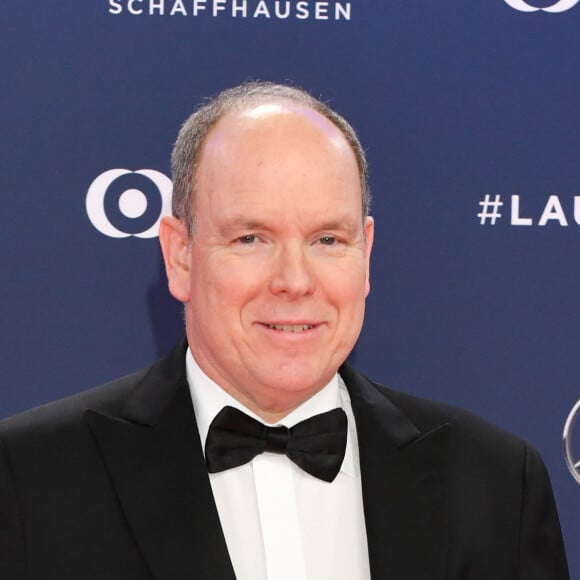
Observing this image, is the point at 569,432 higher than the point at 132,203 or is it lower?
lower

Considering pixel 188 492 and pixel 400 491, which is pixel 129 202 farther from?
pixel 400 491

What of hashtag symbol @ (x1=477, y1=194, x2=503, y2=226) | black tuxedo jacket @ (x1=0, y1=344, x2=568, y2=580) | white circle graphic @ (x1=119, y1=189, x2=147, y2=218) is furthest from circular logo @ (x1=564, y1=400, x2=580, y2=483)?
white circle graphic @ (x1=119, y1=189, x2=147, y2=218)

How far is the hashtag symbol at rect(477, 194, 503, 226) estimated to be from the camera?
313cm

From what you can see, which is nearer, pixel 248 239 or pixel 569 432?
pixel 248 239

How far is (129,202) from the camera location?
10.1 ft

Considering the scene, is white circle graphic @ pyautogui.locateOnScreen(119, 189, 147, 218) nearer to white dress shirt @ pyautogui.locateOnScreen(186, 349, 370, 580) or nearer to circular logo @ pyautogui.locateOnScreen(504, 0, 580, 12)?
white dress shirt @ pyautogui.locateOnScreen(186, 349, 370, 580)

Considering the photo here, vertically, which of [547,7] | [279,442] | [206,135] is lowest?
[279,442]

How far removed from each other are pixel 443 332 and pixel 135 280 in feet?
2.58

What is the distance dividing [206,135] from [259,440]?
2.12ft

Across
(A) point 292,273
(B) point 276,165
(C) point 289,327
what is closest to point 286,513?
(C) point 289,327

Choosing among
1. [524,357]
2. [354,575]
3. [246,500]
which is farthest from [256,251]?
[524,357]

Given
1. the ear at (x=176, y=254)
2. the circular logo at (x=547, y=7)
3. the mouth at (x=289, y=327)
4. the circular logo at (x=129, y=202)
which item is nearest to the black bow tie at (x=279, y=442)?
the mouth at (x=289, y=327)

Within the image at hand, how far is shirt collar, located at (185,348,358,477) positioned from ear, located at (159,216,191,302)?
161 mm

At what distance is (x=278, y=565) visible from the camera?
2.53 meters
